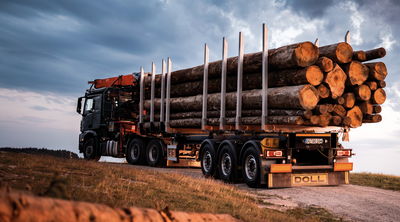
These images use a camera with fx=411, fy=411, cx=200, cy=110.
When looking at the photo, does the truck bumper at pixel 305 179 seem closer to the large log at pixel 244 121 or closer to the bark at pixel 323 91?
the large log at pixel 244 121

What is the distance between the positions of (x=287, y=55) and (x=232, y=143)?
2966 millimetres

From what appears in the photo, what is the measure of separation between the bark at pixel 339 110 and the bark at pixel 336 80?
0.31 meters

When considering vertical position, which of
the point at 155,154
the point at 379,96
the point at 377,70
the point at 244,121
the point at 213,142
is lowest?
the point at 155,154

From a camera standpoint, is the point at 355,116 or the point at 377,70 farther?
the point at 377,70

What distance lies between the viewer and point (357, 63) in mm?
10914

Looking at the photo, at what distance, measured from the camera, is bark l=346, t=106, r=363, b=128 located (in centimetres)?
1099

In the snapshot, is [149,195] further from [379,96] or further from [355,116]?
[379,96]

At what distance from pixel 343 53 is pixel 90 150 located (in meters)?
13.0

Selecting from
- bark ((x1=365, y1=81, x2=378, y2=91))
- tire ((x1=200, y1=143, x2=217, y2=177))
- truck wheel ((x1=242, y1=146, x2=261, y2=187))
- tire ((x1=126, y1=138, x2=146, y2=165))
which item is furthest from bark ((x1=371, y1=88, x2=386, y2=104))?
tire ((x1=126, y1=138, x2=146, y2=165))

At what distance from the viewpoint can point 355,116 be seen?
36.4 feet

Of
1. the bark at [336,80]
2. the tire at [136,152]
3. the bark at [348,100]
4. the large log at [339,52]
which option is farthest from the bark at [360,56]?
the tire at [136,152]

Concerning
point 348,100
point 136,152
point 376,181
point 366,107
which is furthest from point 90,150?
point 366,107

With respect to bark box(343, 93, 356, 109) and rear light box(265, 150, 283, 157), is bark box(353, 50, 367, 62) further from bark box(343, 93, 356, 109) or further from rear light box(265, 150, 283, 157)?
rear light box(265, 150, 283, 157)

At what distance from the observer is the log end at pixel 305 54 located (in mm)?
10000
